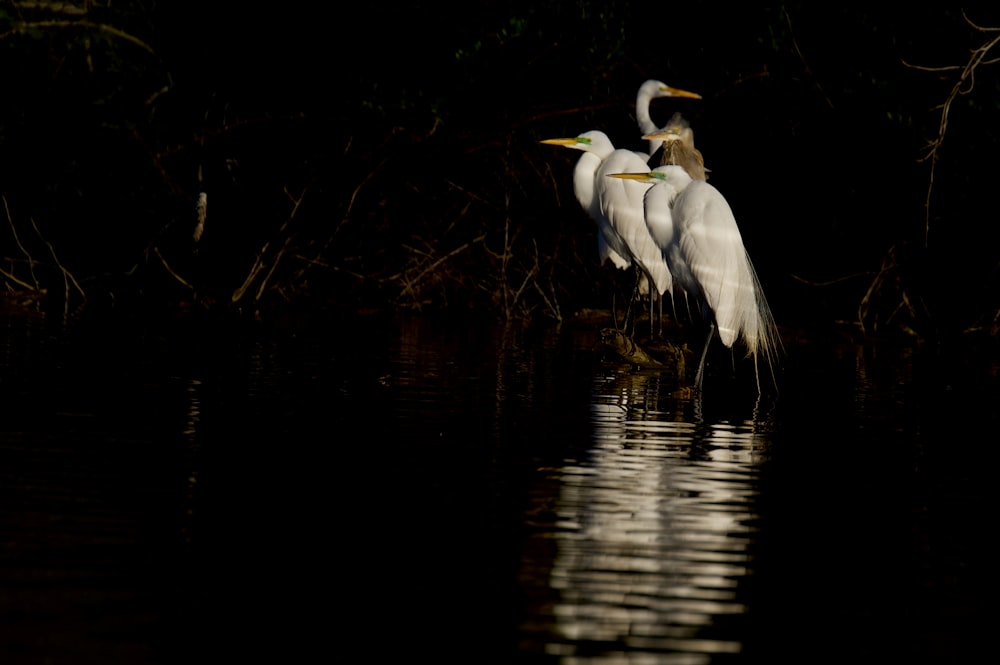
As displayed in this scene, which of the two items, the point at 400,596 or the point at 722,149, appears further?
the point at 722,149

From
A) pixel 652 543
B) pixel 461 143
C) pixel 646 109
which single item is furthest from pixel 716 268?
pixel 461 143

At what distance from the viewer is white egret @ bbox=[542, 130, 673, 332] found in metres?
12.8

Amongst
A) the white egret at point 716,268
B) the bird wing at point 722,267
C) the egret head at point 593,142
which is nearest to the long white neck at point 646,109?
the egret head at point 593,142

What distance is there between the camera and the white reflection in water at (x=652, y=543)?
3.96 metres

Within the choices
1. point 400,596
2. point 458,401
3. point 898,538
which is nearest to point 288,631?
point 400,596

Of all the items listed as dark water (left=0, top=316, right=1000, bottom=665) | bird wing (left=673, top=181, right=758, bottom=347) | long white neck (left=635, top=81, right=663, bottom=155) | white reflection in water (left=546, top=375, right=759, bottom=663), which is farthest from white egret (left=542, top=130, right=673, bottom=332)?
white reflection in water (left=546, top=375, right=759, bottom=663)

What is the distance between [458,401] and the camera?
28.5ft

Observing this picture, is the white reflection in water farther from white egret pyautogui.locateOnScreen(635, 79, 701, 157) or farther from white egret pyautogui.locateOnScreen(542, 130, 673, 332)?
white egret pyautogui.locateOnScreen(635, 79, 701, 157)

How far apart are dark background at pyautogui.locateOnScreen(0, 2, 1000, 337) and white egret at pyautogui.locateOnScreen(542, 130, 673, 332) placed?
161 cm

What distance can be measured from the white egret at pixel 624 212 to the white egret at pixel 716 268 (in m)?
1.71

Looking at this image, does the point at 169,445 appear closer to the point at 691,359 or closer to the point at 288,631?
the point at 288,631

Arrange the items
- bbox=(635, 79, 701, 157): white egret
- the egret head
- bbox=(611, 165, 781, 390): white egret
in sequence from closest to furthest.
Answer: bbox=(611, 165, 781, 390): white egret
the egret head
bbox=(635, 79, 701, 157): white egret

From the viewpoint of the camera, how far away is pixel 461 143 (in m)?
15.7

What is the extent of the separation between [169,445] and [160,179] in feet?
29.8
